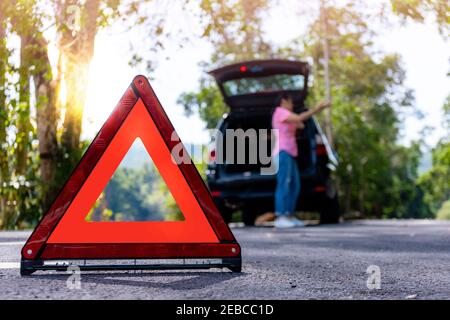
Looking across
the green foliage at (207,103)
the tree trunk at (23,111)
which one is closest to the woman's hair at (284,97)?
the tree trunk at (23,111)

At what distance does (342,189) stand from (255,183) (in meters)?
10.9

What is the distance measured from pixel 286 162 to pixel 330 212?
211 centimetres

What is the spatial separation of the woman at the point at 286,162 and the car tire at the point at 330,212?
146 centimetres

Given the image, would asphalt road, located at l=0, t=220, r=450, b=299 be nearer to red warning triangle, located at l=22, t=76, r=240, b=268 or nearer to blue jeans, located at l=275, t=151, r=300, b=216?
red warning triangle, located at l=22, t=76, r=240, b=268

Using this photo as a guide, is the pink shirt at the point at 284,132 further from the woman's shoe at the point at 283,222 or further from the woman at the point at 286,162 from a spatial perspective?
the woman's shoe at the point at 283,222

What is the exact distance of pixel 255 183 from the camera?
35.6 feet

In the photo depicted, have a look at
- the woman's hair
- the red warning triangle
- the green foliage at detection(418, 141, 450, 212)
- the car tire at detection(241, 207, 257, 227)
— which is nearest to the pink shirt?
the woman's hair

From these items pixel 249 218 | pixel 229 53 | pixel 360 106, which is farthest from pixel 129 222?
pixel 360 106

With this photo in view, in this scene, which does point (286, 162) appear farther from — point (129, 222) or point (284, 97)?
point (129, 222)

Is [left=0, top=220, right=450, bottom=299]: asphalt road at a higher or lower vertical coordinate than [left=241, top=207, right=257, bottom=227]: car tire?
higher

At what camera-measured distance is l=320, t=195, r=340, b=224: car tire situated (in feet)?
38.1

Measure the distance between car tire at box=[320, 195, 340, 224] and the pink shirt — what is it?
5.64ft

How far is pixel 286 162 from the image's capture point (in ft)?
32.8

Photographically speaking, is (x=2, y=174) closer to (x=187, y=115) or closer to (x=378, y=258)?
(x=378, y=258)
